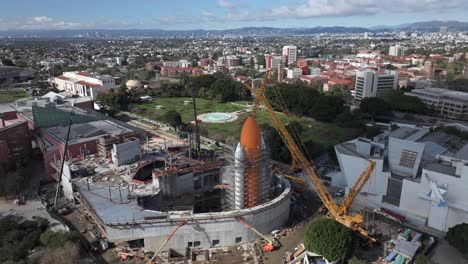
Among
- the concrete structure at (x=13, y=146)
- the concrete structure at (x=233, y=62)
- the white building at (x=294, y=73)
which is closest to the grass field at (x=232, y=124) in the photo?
the concrete structure at (x=13, y=146)

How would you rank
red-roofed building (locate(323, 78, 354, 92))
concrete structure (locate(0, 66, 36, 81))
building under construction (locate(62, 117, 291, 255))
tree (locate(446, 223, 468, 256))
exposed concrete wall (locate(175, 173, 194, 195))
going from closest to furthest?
tree (locate(446, 223, 468, 256))
building under construction (locate(62, 117, 291, 255))
exposed concrete wall (locate(175, 173, 194, 195))
red-roofed building (locate(323, 78, 354, 92))
concrete structure (locate(0, 66, 36, 81))

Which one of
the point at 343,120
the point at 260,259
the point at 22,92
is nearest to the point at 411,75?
the point at 343,120

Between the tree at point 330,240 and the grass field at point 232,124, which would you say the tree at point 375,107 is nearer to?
the grass field at point 232,124

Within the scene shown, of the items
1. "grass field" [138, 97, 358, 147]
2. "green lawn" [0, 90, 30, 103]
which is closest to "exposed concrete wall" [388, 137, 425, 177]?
"grass field" [138, 97, 358, 147]

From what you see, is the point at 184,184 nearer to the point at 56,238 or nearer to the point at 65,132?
the point at 56,238

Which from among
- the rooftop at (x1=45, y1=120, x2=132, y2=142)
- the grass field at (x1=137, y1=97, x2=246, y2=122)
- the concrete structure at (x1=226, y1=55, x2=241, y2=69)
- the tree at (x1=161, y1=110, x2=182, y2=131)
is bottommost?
the grass field at (x1=137, y1=97, x2=246, y2=122)

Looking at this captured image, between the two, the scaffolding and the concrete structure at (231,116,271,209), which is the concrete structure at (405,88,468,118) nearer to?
the scaffolding

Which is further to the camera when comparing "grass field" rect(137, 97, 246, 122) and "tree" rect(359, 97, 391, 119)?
"grass field" rect(137, 97, 246, 122)
